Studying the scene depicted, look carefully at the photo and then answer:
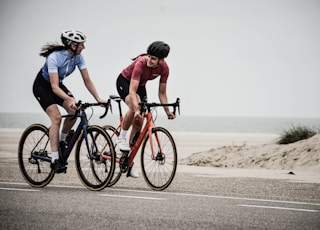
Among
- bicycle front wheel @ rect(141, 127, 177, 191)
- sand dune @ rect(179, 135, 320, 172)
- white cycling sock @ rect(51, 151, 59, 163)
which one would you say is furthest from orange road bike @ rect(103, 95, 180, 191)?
sand dune @ rect(179, 135, 320, 172)

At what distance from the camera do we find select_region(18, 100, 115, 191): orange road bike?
924 centimetres

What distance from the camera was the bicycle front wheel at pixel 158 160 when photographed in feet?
30.3

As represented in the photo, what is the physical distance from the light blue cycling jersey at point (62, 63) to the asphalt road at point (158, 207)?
164cm

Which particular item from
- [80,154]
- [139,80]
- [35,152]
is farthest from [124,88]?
[35,152]

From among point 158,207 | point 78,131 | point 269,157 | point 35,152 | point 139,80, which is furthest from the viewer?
point 269,157

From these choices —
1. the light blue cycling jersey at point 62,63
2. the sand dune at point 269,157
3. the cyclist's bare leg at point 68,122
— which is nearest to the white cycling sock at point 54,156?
the cyclist's bare leg at point 68,122

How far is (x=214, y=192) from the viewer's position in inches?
381

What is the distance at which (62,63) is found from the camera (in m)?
9.40

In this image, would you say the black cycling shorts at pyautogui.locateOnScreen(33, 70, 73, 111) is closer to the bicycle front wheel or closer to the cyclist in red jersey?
the cyclist in red jersey

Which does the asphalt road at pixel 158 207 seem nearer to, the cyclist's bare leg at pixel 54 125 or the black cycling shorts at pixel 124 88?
the cyclist's bare leg at pixel 54 125

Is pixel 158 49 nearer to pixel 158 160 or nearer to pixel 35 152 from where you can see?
pixel 158 160

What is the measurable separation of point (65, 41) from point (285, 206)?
3.79 metres

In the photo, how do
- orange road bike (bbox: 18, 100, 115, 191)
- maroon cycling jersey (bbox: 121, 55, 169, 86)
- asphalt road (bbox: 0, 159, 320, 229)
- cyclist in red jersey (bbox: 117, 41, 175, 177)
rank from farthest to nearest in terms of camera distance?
maroon cycling jersey (bbox: 121, 55, 169, 86) → cyclist in red jersey (bbox: 117, 41, 175, 177) → orange road bike (bbox: 18, 100, 115, 191) → asphalt road (bbox: 0, 159, 320, 229)

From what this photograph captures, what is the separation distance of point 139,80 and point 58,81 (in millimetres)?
1156
